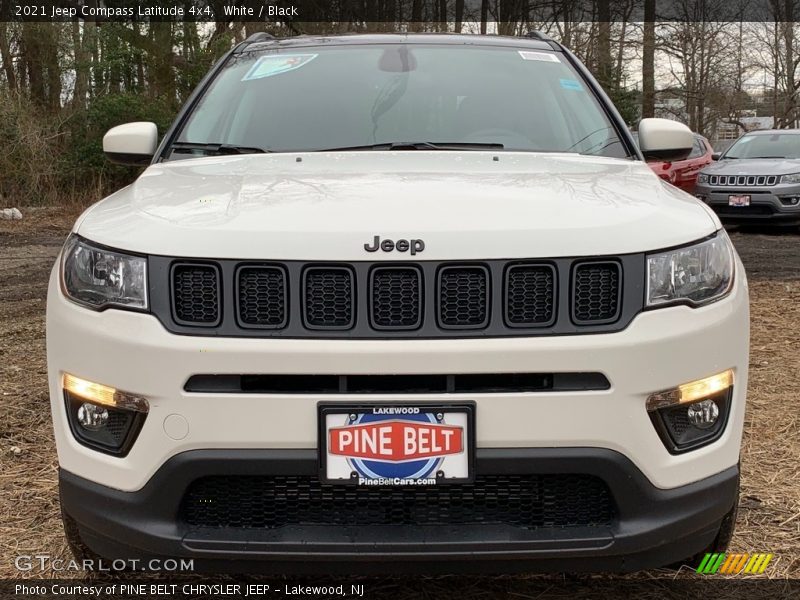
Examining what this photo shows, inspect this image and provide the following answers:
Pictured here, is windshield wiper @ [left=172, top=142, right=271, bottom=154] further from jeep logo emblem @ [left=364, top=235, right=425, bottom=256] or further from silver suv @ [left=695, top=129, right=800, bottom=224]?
silver suv @ [left=695, top=129, right=800, bottom=224]

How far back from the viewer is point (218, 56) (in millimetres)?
18906

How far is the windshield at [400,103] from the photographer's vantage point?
3.13m

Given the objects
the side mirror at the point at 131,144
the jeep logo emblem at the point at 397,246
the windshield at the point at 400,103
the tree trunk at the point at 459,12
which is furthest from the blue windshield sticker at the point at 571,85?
the tree trunk at the point at 459,12

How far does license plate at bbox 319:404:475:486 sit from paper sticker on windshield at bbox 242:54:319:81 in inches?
78.4

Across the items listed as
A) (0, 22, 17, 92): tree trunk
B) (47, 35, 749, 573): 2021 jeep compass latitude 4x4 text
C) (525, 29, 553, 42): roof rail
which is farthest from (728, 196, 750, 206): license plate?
(0, 22, 17, 92): tree trunk

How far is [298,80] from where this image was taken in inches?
134

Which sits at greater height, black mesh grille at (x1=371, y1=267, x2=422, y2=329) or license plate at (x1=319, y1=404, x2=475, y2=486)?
black mesh grille at (x1=371, y1=267, x2=422, y2=329)

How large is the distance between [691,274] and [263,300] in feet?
3.32

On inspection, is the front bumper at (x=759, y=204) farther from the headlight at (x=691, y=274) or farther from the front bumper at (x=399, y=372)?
the front bumper at (x=399, y=372)

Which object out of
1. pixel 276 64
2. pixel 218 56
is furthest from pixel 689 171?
pixel 276 64

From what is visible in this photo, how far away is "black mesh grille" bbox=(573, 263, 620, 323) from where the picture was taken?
1958 mm

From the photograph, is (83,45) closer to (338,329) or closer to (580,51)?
(580,51)

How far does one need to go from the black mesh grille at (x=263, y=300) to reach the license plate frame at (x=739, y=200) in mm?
11103

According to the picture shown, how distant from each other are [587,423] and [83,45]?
1884cm
